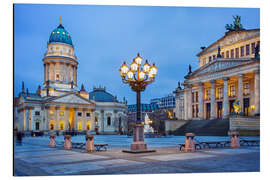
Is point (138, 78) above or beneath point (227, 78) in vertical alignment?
beneath

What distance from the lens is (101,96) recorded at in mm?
110188

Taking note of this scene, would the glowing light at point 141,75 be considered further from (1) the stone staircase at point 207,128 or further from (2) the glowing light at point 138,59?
(1) the stone staircase at point 207,128

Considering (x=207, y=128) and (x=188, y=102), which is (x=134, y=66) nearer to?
(x=207, y=128)

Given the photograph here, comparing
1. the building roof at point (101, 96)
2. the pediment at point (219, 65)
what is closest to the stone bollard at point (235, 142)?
the pediment at point (219, 65)

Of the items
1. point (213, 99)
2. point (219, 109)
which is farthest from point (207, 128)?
point (219, 109)

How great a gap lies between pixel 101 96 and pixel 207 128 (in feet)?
233

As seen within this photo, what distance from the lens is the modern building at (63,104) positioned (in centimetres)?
8425

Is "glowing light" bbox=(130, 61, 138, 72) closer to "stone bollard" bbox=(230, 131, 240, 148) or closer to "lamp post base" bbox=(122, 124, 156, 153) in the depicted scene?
"lamp post base" bbox=(122, 124, 156, 153)

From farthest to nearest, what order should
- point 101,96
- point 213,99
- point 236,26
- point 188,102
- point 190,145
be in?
point 101,96, point 188,102, point 236,26, point 213,99, point 190,145

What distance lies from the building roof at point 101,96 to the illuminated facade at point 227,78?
49649mm

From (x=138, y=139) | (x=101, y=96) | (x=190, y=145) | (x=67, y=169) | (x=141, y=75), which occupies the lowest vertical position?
(x=190, y=145)

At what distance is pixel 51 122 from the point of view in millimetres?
86312

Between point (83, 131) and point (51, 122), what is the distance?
10.7 m
